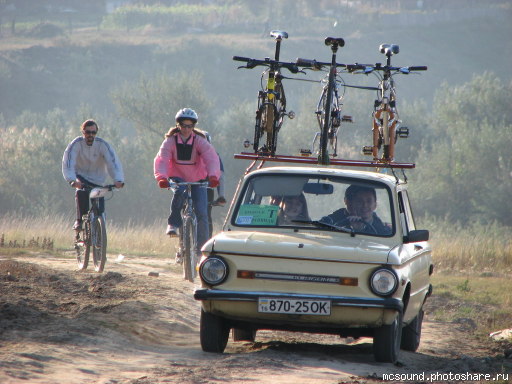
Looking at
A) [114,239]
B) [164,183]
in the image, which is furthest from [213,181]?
[114,239]

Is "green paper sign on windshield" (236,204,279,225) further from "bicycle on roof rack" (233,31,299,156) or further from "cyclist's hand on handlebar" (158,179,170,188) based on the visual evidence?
"cyclist's hand on handlebar" (158,179,170,188)

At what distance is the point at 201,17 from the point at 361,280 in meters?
101

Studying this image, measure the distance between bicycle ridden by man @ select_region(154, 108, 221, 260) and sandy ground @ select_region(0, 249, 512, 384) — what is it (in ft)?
2.89

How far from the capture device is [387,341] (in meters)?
7.92

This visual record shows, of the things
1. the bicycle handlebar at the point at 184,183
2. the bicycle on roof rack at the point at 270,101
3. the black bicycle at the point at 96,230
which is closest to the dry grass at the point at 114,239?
the black bicycle at the point at 96,230

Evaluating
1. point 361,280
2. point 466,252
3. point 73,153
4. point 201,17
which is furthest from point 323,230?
point 201,17

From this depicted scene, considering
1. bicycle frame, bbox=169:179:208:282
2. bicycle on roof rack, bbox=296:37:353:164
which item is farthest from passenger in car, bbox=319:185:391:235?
bicycle frame, bbox=169:179:208:282

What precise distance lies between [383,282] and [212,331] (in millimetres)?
1514

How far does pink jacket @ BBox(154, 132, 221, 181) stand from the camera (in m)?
12.8

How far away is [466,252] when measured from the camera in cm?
2181

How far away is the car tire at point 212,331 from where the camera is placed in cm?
812

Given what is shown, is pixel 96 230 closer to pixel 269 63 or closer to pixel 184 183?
pixel 184 183
